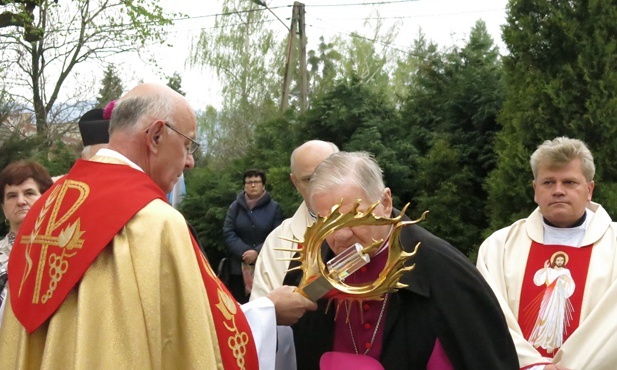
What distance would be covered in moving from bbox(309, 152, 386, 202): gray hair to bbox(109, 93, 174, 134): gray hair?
0.62 m

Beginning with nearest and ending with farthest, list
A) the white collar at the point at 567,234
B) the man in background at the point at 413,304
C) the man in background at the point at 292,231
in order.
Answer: the man in background at the point at 413,304, the white collar at the point at 567,234, the man in background at the point at 292,231

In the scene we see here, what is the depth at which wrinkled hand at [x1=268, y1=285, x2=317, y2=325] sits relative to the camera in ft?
10.5

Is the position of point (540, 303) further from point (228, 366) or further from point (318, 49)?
point (318, 49)

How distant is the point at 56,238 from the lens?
2.75 m

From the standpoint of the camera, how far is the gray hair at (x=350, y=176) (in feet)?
10.3

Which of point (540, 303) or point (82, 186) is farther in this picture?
point (540, 303)

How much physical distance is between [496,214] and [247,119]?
2352 cm

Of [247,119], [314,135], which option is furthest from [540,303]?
[247,119]

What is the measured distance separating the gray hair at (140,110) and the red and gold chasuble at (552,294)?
243cm

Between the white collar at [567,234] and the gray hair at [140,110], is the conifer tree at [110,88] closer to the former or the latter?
the white collar at [567,234]

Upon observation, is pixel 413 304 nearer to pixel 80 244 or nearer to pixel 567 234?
pixel 80 244

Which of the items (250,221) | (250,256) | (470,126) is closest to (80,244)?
(250,256)

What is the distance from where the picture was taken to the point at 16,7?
14.5 metres

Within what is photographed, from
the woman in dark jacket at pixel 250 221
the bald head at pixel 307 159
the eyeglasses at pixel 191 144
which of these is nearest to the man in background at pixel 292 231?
the bald head at pixel 307 159
